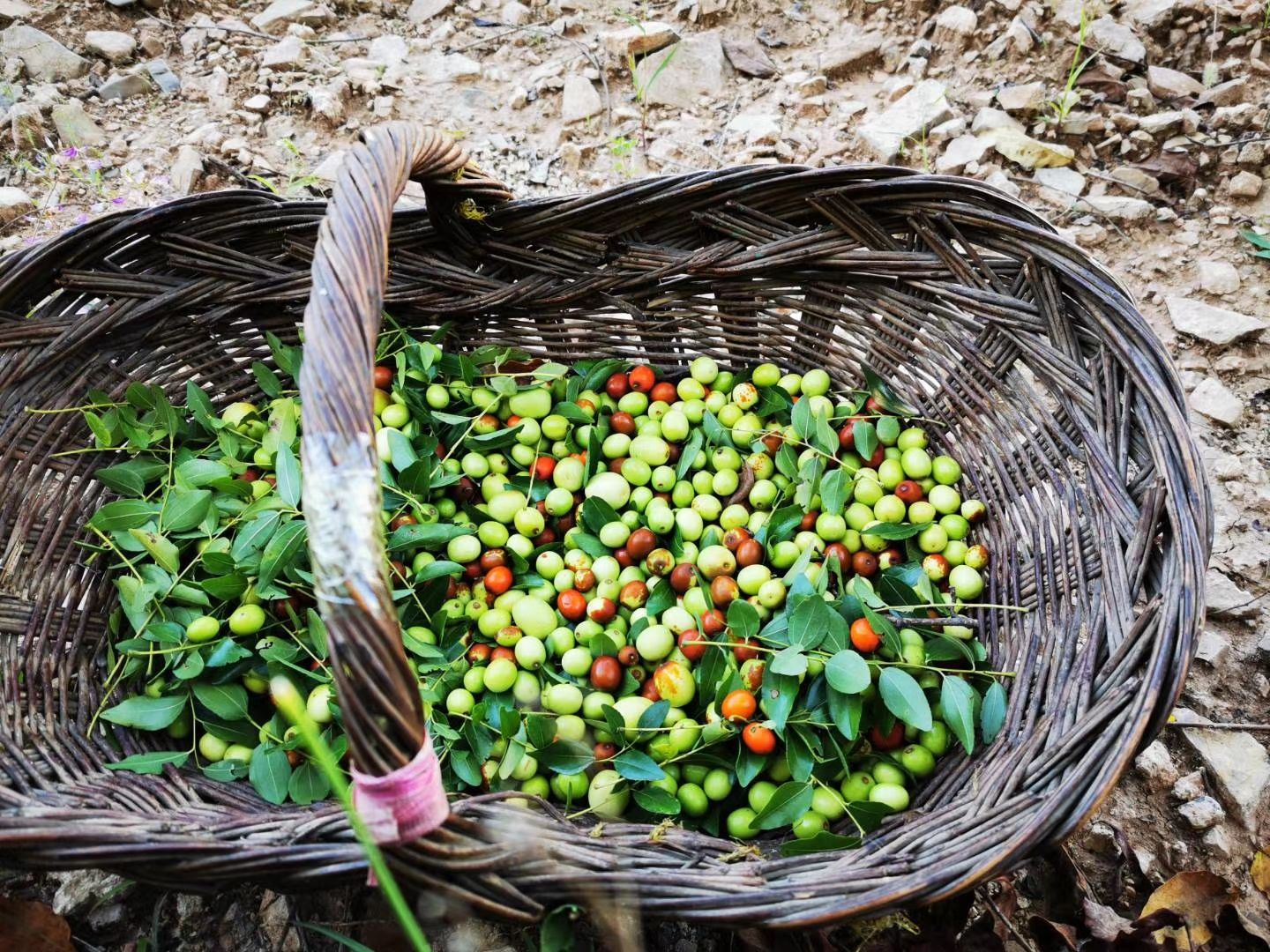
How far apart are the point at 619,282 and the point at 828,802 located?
1.11 metres

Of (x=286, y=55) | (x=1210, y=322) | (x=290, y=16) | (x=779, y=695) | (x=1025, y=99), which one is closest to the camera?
(x=779, y=695)

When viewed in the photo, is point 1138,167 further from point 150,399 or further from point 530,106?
point 150,399

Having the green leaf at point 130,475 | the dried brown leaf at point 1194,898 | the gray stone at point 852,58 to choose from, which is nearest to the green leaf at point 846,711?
the dried brown leaf at point 1194,898

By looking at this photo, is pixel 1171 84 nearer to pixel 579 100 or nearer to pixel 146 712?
pixel 579 100

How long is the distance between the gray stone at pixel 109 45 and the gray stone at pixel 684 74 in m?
1.92

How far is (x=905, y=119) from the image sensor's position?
2.93 m

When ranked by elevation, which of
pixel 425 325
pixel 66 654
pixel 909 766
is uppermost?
pixel 425 325

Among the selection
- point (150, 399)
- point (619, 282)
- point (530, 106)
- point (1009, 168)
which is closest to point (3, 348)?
point (150, 399)

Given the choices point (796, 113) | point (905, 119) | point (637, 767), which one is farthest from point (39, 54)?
point (637, 767)

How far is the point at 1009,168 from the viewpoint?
109 inches

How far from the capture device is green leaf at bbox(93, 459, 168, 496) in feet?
5.55

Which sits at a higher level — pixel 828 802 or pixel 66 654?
pixel 66 654

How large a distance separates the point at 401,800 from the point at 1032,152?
8.97 ft

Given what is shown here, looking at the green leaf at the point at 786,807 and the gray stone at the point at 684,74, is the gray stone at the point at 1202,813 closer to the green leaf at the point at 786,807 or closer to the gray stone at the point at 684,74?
the green leaf at the point at 786,807
